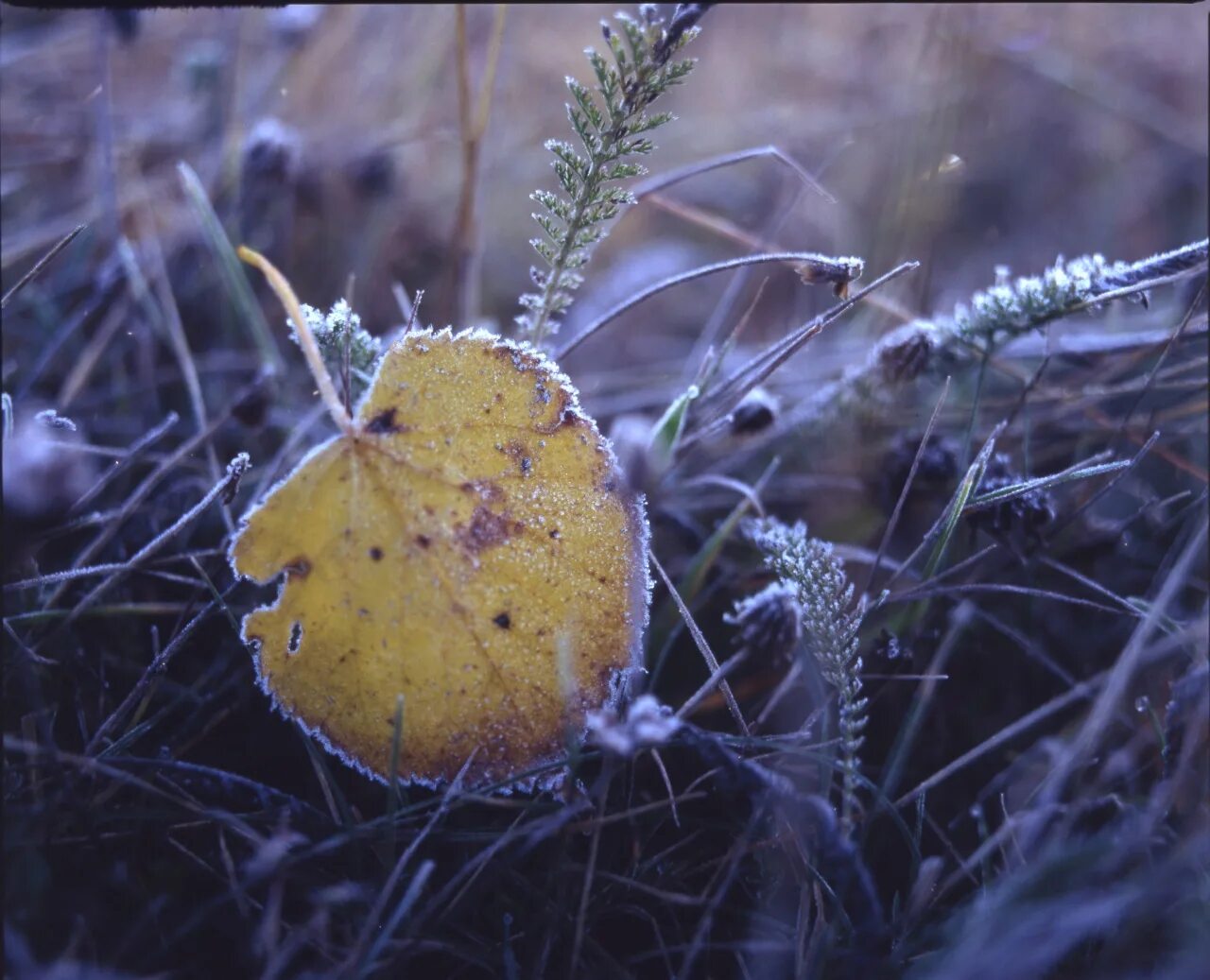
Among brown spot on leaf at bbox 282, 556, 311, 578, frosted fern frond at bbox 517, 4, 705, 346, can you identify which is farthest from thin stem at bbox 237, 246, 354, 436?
frosted fern frond at bbox 517, 4, 705, 346

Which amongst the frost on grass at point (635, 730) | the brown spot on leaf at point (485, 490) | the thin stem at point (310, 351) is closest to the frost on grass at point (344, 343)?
the thin stem at point (310, 351)

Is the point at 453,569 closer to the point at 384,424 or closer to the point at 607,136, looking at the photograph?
the point at 384,424

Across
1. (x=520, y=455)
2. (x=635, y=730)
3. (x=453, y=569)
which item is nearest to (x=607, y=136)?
(x=520, y=455)

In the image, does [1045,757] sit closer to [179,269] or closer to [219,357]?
[219,357]

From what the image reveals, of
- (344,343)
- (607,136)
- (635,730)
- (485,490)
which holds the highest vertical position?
(607,136)

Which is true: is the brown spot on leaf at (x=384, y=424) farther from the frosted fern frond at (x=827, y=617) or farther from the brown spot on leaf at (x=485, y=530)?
the frosted fern frond at (x=827, y=617)

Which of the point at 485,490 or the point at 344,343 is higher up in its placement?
the point at 344,343

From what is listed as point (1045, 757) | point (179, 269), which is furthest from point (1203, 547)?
point (179, 269)
